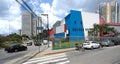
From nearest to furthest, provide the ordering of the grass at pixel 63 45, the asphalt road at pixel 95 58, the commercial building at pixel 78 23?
the asphalt road at pixel 95 58
the grass at pixel 63 45
the commercial building at pixel 78 23

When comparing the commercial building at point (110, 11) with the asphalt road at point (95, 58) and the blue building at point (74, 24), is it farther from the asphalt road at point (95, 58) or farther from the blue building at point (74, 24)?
the asphalt road at point (95, 58)

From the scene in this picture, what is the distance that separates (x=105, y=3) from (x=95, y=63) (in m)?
111

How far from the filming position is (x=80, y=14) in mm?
94125

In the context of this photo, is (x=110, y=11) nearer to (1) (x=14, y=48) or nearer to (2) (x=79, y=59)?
(1) (x=14, y=48)

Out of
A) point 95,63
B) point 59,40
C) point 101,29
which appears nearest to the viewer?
point 95,63

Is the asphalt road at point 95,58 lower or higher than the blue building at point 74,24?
lower

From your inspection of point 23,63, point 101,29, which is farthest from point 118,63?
point 101,29

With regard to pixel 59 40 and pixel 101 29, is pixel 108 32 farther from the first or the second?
pixel 59 40

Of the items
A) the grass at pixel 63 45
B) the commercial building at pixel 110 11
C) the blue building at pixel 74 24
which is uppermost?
the commercial building at pixel 110 11

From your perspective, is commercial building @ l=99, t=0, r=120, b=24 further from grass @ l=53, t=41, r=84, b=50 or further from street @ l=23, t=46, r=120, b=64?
street @ l=23, t=46, r=120, b=64

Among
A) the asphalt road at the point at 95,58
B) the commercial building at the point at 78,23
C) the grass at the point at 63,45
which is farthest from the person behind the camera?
the commercial building at the point at 78,23

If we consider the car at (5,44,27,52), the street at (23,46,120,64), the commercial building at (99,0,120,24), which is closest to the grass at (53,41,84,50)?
the car at (5,44,27,52)

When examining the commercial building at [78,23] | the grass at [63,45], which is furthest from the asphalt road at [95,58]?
the commercial building at [78,23]

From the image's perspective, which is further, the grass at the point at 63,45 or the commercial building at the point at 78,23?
the commercial building at the point at 78,23
